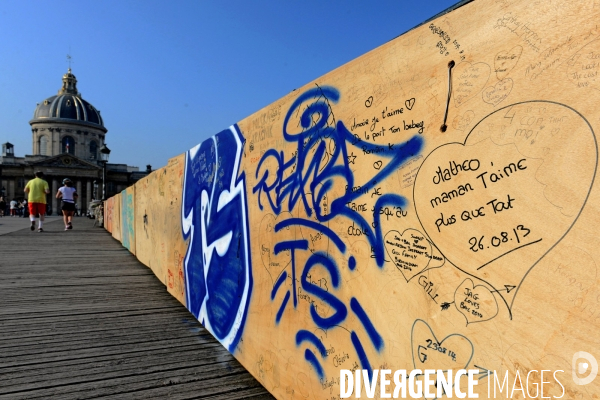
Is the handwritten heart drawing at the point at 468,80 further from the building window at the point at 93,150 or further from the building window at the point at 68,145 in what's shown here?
the building window at the point at 93,150

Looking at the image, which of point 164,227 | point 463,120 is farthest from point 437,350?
point 164,227

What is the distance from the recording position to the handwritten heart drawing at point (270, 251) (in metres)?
2.49

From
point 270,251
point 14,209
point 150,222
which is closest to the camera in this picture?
point 270,251

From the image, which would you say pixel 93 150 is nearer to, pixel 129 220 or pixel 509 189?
pixel 129 220

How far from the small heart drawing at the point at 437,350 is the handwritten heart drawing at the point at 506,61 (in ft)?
2.93

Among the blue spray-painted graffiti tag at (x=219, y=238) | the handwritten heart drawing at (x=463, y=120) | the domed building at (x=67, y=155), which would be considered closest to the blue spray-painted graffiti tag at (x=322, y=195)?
the handwritten heart drawing at (x=463, y=120)

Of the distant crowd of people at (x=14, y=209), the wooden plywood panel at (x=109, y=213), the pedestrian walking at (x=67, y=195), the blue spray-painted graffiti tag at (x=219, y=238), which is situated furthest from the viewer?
the distant crowd of people at (x=14, y=209)

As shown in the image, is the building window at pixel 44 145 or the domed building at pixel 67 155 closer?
the domed building at pixel 67 155

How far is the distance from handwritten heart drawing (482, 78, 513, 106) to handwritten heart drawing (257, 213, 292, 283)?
139cm

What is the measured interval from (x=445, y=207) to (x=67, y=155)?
9443 centimetres

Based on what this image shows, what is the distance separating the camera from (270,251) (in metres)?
2.64

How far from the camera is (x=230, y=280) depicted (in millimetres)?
3299

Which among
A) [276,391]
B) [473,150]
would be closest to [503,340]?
[473,150]

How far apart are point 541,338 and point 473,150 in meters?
0.61
